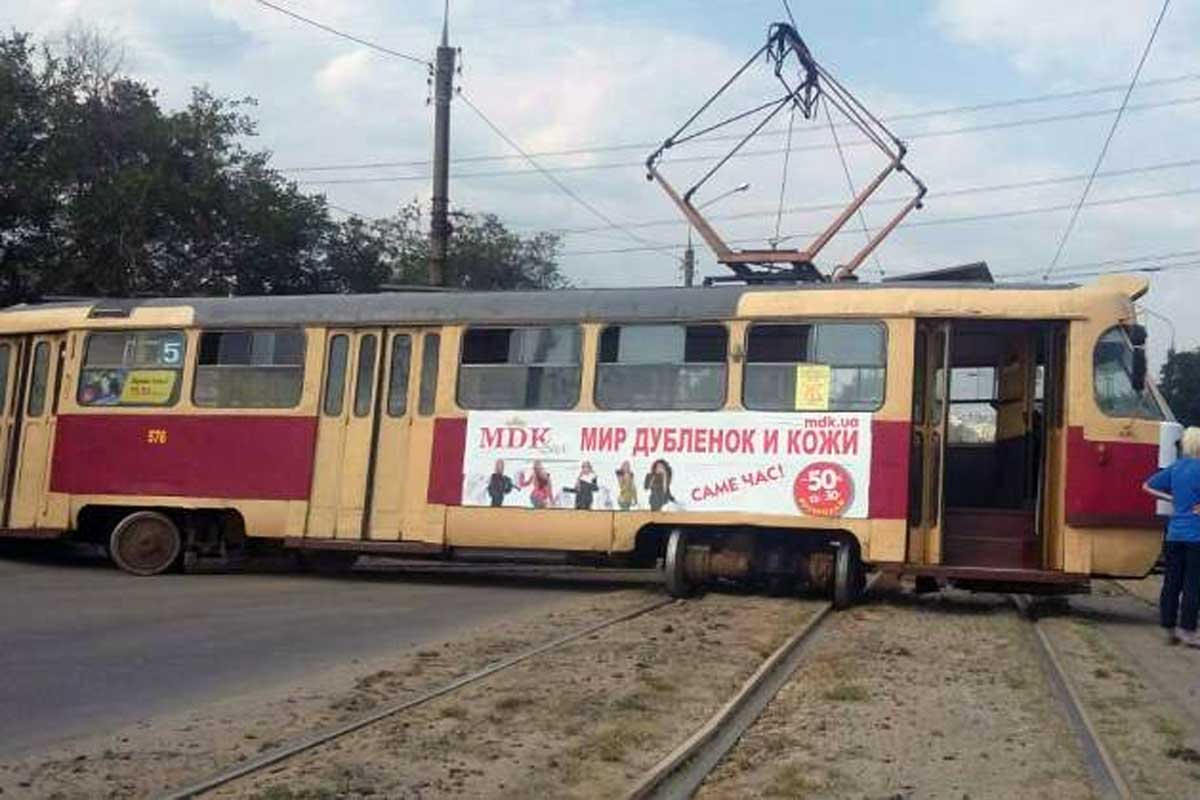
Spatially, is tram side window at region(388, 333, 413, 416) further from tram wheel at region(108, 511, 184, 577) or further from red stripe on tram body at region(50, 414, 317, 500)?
tram wheel at region(108, 511, 184, 577)

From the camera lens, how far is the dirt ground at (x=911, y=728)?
18.8 feet

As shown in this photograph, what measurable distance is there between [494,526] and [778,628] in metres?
3.77

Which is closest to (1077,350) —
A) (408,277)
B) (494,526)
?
(494,526)

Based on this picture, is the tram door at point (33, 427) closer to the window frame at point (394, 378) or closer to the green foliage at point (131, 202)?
the window frame at point (394, 378)

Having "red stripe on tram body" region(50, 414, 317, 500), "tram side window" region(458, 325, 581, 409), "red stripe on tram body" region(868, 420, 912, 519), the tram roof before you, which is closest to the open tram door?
"red stripe on tram body" region(868, 420, 912, 519)

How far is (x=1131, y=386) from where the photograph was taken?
38.2 ft

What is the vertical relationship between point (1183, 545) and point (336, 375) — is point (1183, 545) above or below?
below

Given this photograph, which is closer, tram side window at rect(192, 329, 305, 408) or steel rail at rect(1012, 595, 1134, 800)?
steel rail at rect(1012, 595, 1134, 800)

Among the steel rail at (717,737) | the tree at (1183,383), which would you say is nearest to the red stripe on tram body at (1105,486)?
the steel rail at (717,737)

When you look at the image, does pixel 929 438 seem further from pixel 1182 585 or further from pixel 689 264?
pixel 689 264

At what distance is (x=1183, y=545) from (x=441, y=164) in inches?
586

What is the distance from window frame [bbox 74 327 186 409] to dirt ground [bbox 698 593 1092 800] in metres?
7.95

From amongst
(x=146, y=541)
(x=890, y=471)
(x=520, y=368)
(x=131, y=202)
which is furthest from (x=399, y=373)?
(x=131, y=202)

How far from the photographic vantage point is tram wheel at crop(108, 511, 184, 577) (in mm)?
14539
